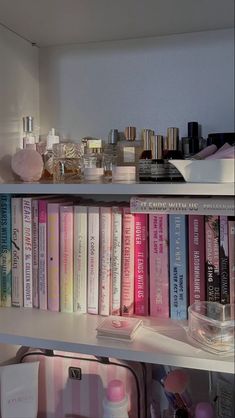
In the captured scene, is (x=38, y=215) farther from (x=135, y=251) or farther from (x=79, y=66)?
(x=79, y=66)

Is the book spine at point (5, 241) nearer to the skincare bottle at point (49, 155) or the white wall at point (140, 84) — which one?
the skincare bottle at point (49, 155)

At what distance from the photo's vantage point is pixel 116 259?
698 mm

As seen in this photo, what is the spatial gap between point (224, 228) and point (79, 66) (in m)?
0.43

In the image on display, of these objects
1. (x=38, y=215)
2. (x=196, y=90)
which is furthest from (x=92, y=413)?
(x=196, y=90)

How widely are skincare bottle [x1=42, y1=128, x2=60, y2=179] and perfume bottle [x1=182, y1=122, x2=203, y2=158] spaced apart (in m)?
0.24

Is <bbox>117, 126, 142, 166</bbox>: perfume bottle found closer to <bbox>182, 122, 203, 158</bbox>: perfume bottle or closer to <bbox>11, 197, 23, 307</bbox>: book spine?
<bbox>182, 122, 203, 158</bbox>: perfume bottle

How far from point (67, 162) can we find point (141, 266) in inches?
8.9

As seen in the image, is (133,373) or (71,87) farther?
(71,87)

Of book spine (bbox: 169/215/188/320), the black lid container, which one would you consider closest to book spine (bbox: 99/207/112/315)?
book spine (bbox: 169/215/188/320)

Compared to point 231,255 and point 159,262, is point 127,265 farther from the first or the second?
point 231,255

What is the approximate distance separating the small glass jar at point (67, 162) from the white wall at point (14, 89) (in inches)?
3.5

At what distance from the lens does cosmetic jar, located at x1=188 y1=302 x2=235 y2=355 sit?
593 mm

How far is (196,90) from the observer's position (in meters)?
0.76

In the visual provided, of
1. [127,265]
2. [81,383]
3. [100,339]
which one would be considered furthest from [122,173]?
[81,383]
